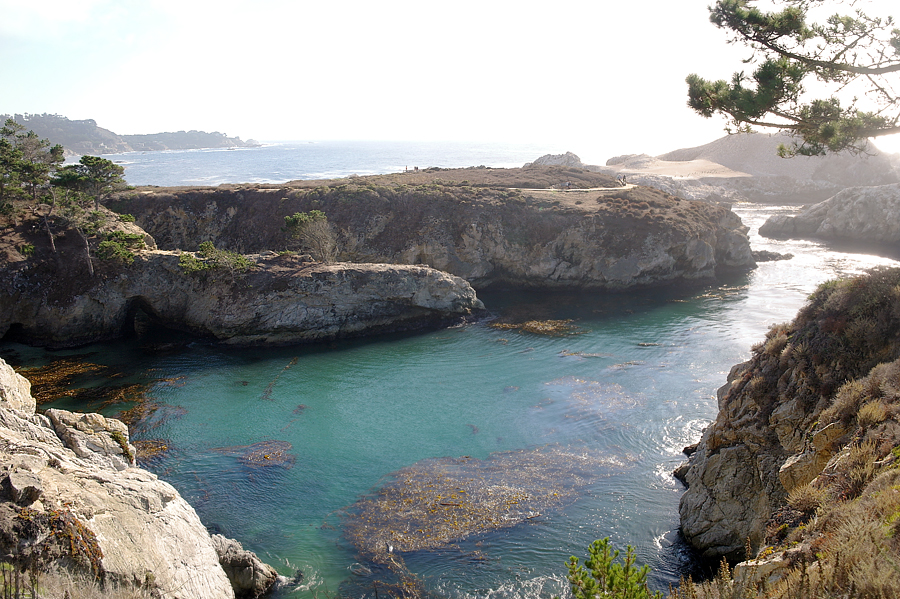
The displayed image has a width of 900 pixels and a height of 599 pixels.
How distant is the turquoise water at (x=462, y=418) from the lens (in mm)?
15031

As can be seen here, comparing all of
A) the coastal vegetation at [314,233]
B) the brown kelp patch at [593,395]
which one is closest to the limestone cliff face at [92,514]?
the brown kelp patch at [593,395]

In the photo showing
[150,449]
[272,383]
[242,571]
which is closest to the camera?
[242,571]

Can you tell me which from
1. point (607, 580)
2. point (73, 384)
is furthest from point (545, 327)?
point (607, 580)

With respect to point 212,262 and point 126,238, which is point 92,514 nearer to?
point 212,262

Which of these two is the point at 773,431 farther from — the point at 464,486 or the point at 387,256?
the point at 387,256

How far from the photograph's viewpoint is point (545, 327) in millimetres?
35625

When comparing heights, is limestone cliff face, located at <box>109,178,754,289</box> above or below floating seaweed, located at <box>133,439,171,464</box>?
above

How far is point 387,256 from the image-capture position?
4519 cm

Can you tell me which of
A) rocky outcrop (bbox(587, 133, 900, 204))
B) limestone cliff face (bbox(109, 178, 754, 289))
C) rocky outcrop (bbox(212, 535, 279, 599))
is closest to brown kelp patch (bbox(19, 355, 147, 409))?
rocky outcrop (bbox(212, 535, 279, 599))

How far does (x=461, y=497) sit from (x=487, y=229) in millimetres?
31363

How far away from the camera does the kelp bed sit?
619 inches

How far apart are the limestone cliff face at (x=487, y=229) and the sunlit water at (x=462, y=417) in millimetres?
3940

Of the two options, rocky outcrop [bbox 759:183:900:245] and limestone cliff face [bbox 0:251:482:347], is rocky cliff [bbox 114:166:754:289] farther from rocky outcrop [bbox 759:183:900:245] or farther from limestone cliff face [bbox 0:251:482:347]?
rocky outcrop [bbox 759:183:900:245]

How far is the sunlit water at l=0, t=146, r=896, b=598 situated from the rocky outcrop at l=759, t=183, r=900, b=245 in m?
25.4
